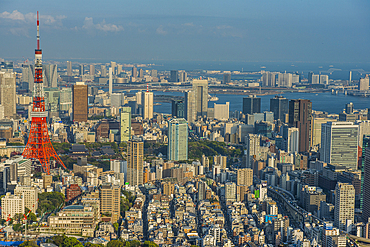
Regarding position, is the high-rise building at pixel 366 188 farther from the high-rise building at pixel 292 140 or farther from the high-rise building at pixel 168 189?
the high-rise building at pixel 292 140

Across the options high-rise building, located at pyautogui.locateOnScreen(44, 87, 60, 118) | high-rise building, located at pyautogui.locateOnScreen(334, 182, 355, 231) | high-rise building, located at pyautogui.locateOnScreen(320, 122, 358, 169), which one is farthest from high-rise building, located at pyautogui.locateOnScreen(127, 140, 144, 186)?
high-rise building, located at pyautogui.locateOnScreen(44, 87, 60, 118)

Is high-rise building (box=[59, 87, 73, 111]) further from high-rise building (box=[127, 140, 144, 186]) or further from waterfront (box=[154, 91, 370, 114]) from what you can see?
high-rise building (box=[127, 140, 144, 186])

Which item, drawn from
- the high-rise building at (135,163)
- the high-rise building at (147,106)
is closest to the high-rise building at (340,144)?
the high-rise building at (135,163)

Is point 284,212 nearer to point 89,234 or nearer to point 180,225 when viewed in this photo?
point 180,225

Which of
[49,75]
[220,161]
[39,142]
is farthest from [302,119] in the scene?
[49,75]

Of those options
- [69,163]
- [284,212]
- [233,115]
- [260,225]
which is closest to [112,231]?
[260,225]
